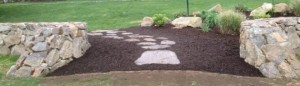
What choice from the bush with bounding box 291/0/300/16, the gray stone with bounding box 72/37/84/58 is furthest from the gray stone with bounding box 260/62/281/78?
the bush with bounding box 291/0/300/16

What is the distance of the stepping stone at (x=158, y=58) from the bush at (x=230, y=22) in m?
1.60

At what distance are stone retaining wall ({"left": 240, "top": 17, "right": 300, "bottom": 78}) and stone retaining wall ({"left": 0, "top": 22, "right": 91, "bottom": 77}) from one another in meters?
2.44

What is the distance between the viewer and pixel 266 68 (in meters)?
6.07

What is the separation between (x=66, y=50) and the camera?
675cm

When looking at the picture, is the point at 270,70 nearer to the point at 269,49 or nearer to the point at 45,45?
the point at 269,49

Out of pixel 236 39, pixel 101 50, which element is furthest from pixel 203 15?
pixel 101 50

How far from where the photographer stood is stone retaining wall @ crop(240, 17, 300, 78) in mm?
6031

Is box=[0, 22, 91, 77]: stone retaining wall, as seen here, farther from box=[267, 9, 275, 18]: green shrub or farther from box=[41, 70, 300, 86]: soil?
box=[267, 9, 275, 18]: green shrub

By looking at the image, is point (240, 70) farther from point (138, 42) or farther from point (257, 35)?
point (138, 42)

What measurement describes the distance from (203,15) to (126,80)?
4.01 metres

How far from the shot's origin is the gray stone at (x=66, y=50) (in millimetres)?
6676

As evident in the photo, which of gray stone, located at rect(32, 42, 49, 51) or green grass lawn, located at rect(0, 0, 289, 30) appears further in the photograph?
green grass lawn, located at rect(0, 0, 289, 30)

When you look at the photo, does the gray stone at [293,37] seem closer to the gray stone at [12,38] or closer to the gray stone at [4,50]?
the gray stone at [12,38]

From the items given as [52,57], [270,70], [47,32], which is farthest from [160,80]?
[47,32]
